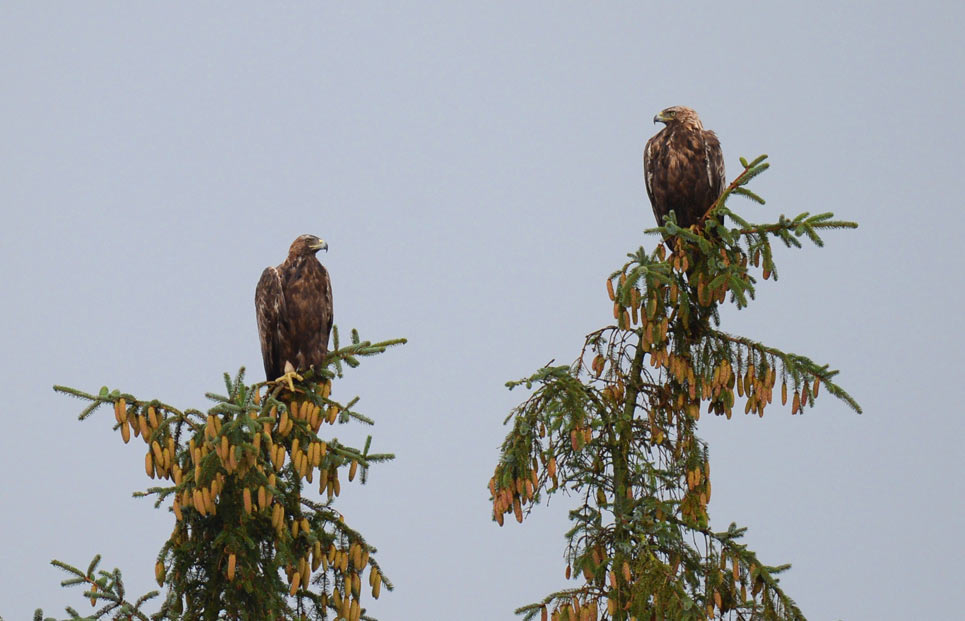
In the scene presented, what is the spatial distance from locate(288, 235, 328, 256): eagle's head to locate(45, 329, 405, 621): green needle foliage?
2605 millimetres

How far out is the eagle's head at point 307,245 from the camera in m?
11.5

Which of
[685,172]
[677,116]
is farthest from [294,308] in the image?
[677,116]

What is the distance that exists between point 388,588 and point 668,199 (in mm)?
4023

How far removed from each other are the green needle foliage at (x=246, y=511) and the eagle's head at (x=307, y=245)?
2605 millimetres

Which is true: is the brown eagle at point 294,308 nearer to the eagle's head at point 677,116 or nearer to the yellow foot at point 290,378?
the yellow foot at point 290,378

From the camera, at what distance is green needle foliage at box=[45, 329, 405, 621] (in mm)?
7820

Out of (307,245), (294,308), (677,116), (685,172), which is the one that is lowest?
(294,308)

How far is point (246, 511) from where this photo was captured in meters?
7.95

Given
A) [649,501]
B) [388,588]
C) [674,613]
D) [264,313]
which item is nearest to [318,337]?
[264,313]

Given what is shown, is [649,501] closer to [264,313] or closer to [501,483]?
[501,483]

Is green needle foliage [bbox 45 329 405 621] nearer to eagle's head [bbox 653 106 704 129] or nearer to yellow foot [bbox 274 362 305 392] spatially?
yellow foot [bbox 274 362 305 392]

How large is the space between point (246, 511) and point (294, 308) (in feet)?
11.7

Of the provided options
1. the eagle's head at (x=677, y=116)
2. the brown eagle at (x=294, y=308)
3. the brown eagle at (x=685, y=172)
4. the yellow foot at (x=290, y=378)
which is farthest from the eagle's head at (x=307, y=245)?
the eagle's head at (x=677, y=116)

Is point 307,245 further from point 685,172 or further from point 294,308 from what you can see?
point 685,172
